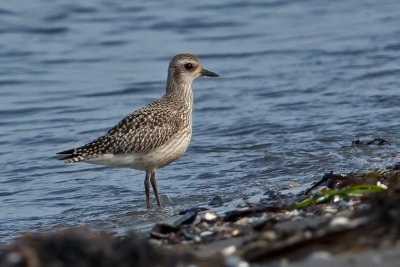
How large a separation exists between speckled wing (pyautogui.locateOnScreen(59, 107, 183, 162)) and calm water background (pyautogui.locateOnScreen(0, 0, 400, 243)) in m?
0.53

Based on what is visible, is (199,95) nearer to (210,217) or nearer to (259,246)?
(210,217)

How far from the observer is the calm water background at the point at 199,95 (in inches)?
384

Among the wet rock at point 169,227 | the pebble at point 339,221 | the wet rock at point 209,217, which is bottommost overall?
the wet rock at point 209,217

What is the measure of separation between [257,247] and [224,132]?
7.36 m

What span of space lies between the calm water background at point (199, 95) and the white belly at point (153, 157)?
38 centimetres

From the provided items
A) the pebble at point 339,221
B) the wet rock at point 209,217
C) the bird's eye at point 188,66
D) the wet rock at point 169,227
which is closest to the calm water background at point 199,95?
the bird's eye at point 188,66

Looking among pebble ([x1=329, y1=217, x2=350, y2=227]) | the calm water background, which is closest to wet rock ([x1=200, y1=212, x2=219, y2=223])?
pebble ([x1=329, y1=217, x2=350, y2=227])

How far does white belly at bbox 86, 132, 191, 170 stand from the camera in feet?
30.3

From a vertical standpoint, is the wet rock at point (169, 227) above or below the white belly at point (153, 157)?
above

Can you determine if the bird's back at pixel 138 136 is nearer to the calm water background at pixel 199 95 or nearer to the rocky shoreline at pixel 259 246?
the calm water background at pixel 199 95

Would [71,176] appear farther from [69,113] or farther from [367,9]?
[367,9]

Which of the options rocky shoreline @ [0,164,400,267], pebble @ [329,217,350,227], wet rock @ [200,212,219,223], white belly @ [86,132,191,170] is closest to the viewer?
rocky shoreline @ [0,164,400,267]

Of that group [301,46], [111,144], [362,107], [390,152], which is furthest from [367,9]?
[111,144]

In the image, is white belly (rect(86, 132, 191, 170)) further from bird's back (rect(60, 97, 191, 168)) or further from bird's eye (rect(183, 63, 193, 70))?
bird's eye (rect(183, 63, 193, 70))
